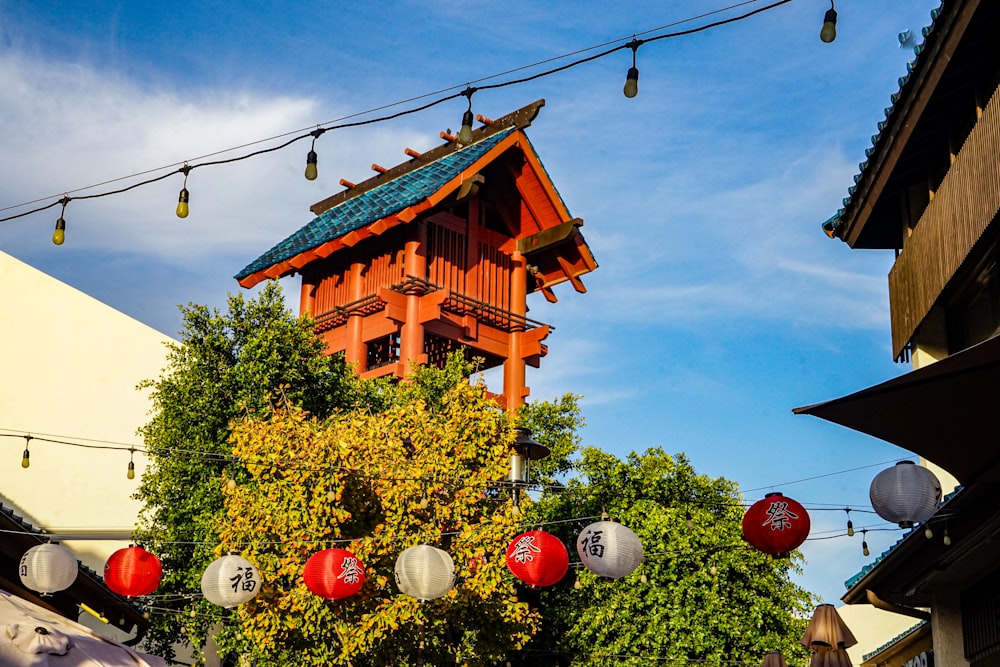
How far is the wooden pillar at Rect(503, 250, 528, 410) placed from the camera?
27.9 meters

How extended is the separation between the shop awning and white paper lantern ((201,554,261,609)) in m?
9.47

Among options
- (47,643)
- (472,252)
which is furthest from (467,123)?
(472,252)

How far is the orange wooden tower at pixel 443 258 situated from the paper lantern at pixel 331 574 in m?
10.9

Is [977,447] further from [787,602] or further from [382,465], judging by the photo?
[787,602]

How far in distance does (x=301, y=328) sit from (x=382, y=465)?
602cm

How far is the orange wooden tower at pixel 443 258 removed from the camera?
2664cm

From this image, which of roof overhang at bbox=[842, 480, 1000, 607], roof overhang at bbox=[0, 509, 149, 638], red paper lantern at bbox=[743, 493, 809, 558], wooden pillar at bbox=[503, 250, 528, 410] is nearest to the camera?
roof overhang at bbox=[842, 480, 1000, 607]

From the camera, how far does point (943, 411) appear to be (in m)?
7.82

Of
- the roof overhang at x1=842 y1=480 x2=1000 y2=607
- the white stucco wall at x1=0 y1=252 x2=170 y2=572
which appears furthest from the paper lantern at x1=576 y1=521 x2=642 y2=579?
the white stucco wall at x1=0 y1=252 x2=170 y2=572

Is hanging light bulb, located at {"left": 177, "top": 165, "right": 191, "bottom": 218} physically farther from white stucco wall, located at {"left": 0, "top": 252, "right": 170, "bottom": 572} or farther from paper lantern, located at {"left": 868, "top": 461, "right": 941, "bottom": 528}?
white stucco wall, located at {"left": 0, "top": 252, "right": 170, "bottom": 572}

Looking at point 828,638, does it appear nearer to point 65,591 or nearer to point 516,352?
point 65,591

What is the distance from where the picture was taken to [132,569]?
15562mm

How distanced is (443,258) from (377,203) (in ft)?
6.86

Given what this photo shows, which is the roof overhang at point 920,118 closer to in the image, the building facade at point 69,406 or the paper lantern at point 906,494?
the paper lantern at point 906,494
